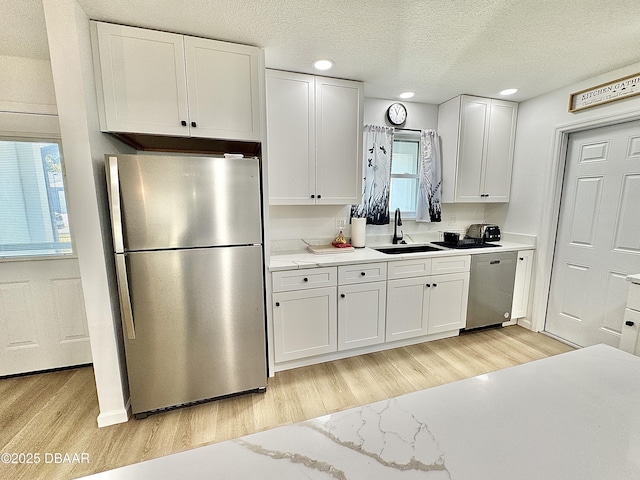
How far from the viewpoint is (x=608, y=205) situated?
7.95 feet

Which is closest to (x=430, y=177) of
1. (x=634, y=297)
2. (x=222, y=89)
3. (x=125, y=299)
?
(x=634, y=297)

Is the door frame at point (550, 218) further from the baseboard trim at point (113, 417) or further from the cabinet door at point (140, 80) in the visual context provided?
the baseboard trim at point (113, 417)

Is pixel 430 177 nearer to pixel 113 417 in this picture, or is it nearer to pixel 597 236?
pixel 597 236

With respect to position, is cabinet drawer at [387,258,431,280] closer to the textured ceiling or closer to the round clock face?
the round clock face

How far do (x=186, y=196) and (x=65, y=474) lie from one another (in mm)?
1614

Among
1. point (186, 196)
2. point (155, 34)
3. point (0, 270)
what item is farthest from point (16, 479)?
point (155, 34)

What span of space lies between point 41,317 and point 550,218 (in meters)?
4.73

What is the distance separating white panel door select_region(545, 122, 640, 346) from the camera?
7.55ft

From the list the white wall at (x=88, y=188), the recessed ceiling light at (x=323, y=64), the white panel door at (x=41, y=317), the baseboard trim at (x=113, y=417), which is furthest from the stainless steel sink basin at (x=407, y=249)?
the white panel door at (x=41, y=317)

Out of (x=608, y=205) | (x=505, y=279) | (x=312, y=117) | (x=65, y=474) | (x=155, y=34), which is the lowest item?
(x=65, y=474)

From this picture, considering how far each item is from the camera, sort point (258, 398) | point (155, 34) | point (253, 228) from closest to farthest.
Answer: point (155, 34)
point (253, 228)
point (258, 398)

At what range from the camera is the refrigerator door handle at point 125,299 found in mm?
1613

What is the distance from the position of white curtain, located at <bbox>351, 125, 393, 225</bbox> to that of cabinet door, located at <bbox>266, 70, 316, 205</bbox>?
0.68m

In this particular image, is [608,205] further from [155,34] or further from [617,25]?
[155,34]
